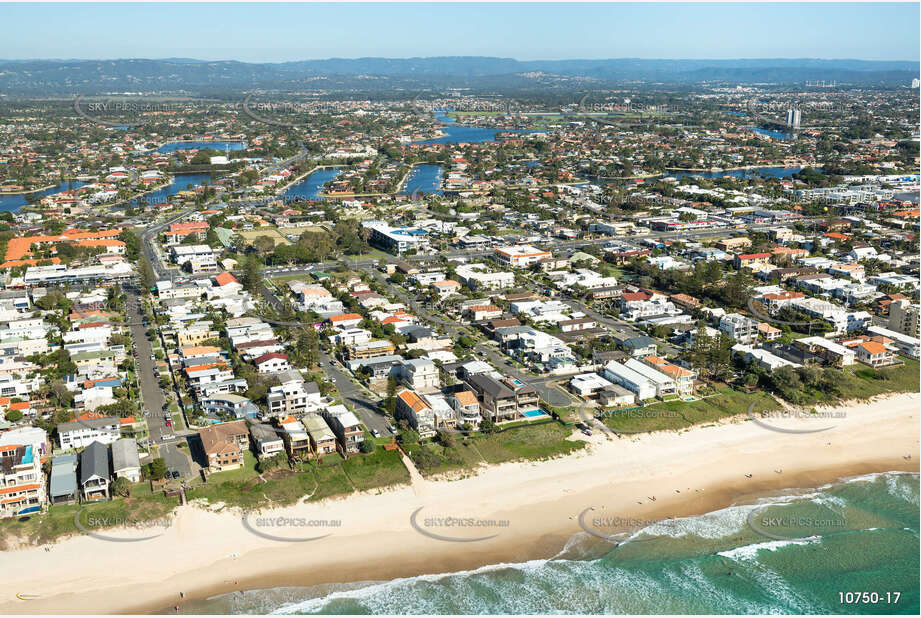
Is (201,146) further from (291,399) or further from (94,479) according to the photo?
(94,479)

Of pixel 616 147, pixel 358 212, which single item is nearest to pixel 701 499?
pixel 358 212

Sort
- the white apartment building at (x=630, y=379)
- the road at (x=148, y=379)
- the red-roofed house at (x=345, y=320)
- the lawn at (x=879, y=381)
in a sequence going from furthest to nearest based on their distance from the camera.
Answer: the red-roofed house at (x=345, y=320) < the lawn at (x=879, y=381) < the white apartment building at (x=630, y=379) < the road at (x=148, y=379)

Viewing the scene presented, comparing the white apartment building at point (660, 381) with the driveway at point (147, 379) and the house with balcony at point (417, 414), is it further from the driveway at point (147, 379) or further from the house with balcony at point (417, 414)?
the driveway at point (147, 379)

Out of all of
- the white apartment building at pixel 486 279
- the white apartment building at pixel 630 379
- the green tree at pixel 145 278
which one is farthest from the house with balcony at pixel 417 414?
the green tree at pixel 145 278

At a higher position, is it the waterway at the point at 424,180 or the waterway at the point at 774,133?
the waterway at the point at 774,133

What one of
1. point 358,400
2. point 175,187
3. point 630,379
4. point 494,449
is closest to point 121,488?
point 358,400

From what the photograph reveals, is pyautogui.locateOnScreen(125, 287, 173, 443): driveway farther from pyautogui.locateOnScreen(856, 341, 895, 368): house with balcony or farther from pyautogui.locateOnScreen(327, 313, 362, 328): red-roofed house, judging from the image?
pyautogui.locateOnScreen(856, 341, 895, 368): house with balcony
